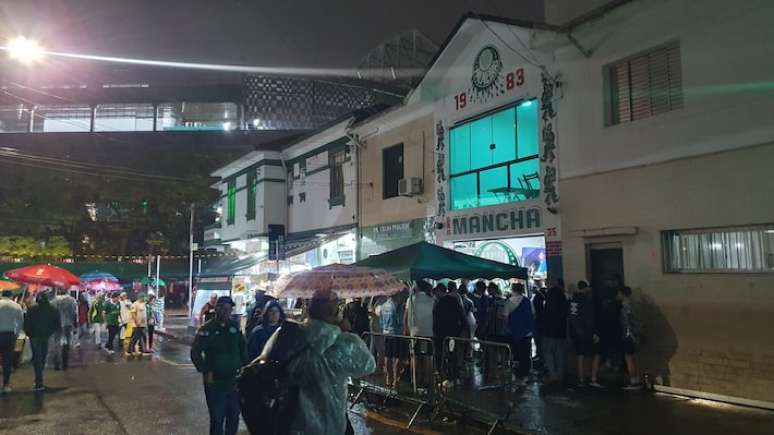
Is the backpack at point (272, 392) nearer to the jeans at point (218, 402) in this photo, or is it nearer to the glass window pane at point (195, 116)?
the jeans at point (218, 402)

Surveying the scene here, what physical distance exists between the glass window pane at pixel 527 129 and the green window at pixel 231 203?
18139mm

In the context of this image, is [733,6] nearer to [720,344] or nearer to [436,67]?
[720,344]

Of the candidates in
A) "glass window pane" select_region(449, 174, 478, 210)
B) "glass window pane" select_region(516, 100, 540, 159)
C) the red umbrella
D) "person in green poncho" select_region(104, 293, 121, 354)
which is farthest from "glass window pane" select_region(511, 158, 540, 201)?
"person in green poncho" select_region(104, 293, 121, 354)

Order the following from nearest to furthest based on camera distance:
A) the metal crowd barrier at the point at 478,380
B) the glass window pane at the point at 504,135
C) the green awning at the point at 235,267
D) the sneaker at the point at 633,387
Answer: the metal crowd barrier at the point at 478,380, the sneaker at the point at 633,387, the glass window pane at the point at 504,135, the green awning at the point at 235,267

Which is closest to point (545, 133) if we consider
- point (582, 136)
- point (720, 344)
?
point (582, 136)

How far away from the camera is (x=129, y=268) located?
40.7 m

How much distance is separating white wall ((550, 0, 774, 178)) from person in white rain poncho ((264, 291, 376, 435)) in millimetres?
7603

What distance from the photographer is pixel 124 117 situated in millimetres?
46938

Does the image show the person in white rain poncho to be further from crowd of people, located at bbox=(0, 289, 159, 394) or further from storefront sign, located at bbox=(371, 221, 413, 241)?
storefront sign, located at bbox=(371, 221, 413, 241)

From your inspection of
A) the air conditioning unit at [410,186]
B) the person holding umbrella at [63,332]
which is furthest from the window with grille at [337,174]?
the person holding umbrella at [63,332]

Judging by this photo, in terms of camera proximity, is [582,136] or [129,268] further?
[129,268]

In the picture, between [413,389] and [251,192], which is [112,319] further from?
[413,389]

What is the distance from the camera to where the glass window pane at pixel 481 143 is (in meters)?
14.5

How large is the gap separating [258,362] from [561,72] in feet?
32.3
